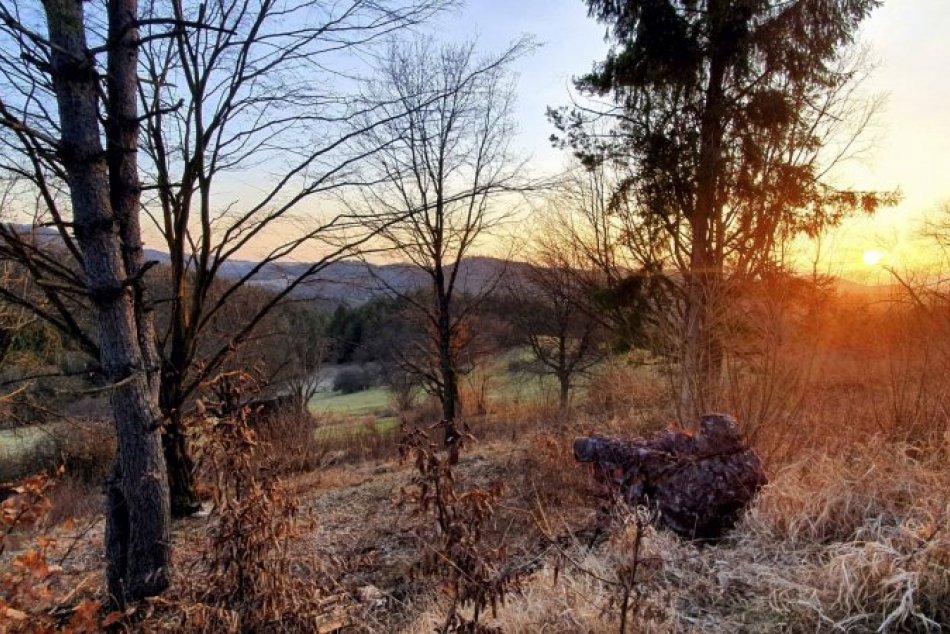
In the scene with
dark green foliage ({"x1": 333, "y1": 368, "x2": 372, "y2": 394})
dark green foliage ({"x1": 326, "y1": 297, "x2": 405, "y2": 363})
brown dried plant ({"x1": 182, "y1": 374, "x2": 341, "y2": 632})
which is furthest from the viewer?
dark green foliage ({"x1": 333, "y1": 368, "x2": 372, "y2": 394})

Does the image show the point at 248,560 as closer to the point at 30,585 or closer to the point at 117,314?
the point at 30,585

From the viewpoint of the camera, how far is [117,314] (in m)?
3.30

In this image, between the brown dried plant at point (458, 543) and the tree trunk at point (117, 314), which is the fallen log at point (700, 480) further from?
the tree trunk at point (117, 314)

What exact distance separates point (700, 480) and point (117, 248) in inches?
156

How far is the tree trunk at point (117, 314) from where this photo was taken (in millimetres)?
3191

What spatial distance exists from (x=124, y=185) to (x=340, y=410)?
21.9m

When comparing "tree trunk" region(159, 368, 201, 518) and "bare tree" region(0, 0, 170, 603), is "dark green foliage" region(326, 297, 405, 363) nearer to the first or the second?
"tree trunk" region(159, 368, 201, 518)

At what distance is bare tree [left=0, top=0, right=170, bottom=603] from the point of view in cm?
320

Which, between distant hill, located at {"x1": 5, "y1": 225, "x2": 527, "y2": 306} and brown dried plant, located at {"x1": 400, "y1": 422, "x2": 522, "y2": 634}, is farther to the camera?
distant hill, located at {"x1": 5, "y1": 225, "x2": 527, "y2": 306}

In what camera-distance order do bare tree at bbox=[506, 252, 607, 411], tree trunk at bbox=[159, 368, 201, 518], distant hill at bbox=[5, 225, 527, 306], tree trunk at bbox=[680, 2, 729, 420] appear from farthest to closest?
1. bare tree at bbox=[506, 252, 607, 411]
2. tree trunk at bbox=[680, 2, 729, 420]
3. tree trunk at bbox=[159, 368, 201, 518]
4. distant hill at bbox=[5, 225, 527, 306]

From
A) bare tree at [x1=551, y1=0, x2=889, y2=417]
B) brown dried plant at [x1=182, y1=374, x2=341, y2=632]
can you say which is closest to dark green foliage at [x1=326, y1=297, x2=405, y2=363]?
bare tree at [x1=551, y1=0, x2=889, y2=417]

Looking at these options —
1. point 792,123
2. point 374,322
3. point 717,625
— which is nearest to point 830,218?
point 792,123

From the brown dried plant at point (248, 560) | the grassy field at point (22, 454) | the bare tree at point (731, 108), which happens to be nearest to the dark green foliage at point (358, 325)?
the grassy field at point (22, 454)

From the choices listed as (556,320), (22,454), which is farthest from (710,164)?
A: (22,454)
